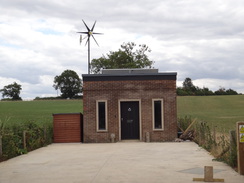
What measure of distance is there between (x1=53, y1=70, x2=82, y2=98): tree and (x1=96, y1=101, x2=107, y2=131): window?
94.5 metres

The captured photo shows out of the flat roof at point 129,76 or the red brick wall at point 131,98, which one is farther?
the flat roof at point 129,76

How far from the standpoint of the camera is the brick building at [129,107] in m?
23.3

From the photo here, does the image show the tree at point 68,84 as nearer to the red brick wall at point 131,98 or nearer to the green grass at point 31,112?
the green grass at point 31,112

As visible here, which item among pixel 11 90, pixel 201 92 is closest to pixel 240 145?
pixel 201 92

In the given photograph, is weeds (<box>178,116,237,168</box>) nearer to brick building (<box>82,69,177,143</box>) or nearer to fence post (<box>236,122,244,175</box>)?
fence post (<box>236,122,244,175</box>)

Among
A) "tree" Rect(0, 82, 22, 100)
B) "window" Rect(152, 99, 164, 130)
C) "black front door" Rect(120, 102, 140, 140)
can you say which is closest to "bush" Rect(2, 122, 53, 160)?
"black front door" Rect(120, 102, 140, 140)

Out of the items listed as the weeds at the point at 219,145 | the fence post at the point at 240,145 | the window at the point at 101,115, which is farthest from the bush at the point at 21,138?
the fence post at the point at 240,145

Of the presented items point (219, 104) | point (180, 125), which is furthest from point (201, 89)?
point (180, 125)

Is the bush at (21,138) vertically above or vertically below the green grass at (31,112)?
below

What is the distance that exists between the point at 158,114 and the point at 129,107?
169cm

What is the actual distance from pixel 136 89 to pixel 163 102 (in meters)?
1.69

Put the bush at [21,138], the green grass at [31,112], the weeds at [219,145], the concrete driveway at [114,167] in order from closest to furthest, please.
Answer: the concrete driveway at [114,167]
the weeds at [219,145]
the bush at [21,138]
the green grass at [31,112]

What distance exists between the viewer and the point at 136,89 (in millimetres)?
23547

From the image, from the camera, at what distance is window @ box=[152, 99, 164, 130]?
23.4 metres
